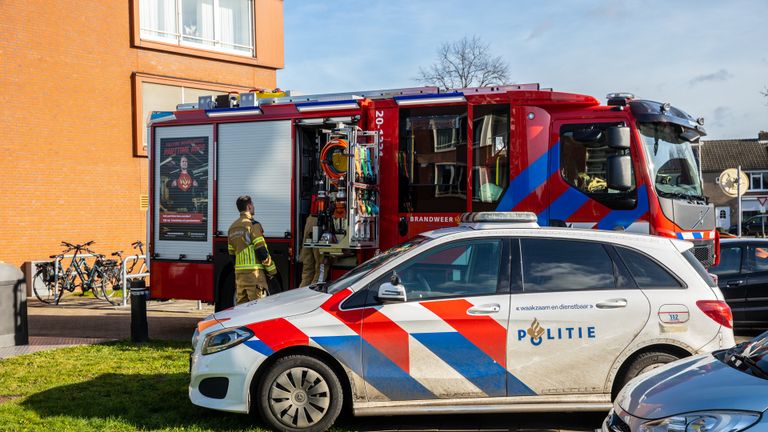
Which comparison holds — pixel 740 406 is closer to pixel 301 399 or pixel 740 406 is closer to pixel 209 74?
pixel 301 399

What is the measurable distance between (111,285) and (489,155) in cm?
1101

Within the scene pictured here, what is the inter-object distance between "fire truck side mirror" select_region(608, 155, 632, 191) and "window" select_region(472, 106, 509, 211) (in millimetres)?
1239

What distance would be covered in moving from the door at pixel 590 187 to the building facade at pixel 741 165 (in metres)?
53.7

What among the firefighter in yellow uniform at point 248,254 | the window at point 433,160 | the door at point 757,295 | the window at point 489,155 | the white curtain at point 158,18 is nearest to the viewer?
the window at point 489,155

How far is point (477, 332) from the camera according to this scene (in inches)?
237

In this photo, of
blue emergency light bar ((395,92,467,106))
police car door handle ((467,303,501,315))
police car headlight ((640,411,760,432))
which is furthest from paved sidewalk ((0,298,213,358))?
police car headlight ((640,411,760,432))

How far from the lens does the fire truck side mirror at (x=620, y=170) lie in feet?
29.0

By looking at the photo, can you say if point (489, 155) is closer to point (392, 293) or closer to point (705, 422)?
point (392, 293)

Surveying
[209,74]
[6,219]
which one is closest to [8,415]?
[6,219]

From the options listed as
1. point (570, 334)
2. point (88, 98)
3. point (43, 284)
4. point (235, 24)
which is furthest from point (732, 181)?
point (43, 284)

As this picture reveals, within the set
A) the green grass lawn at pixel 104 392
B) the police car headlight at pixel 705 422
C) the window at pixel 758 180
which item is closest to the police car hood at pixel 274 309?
the green grass lawn at pixel 104 392

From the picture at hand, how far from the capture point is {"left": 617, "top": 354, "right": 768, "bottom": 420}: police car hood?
3908mm

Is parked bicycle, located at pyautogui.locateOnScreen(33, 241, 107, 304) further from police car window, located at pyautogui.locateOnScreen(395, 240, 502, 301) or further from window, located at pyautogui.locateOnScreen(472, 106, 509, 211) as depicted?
police car window, located at pyautogui.locateOnScreen(395, 240, 502, 301)

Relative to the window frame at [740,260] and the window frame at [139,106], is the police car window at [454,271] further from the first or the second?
the window frame at [139,106]
